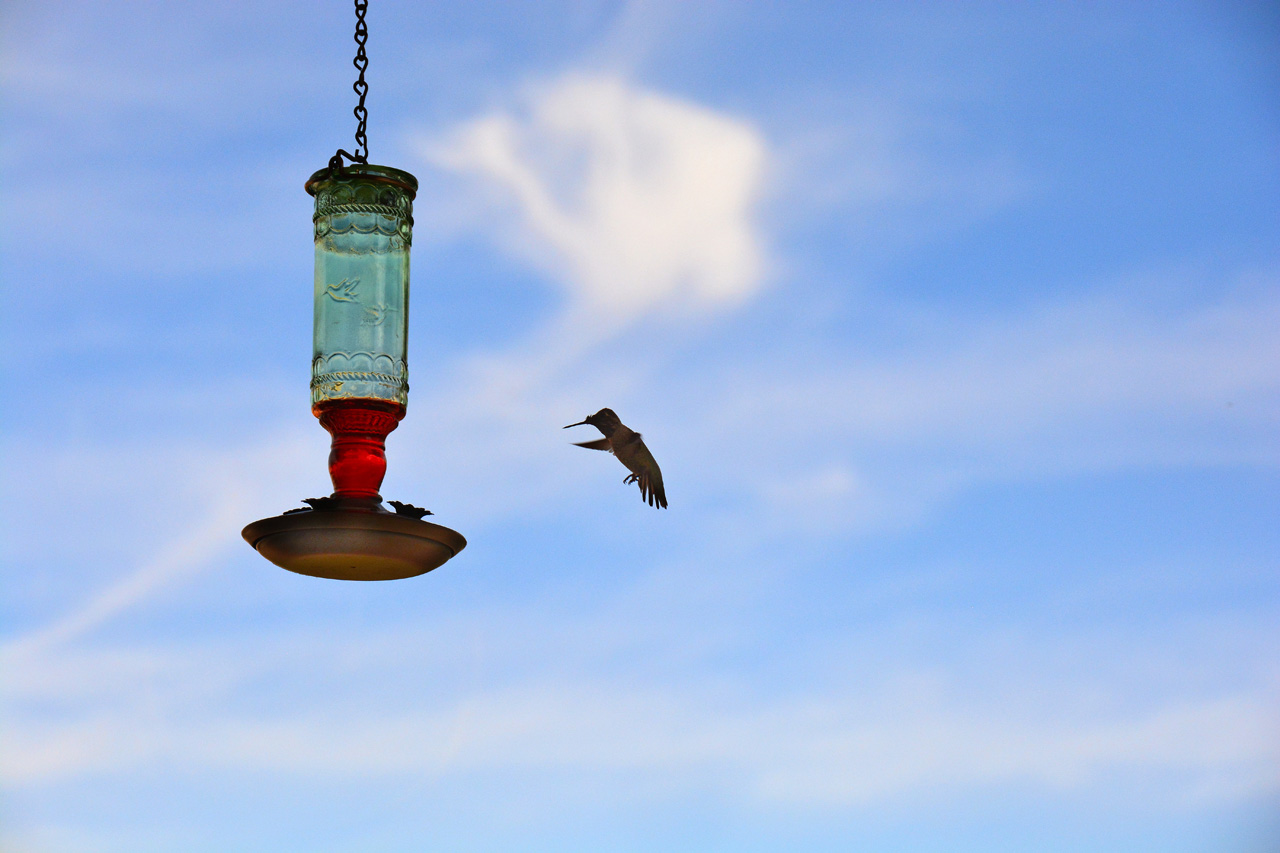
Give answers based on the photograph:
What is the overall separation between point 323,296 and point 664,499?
7.05ft

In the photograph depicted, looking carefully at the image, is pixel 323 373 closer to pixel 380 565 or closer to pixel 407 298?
pixel 407 298

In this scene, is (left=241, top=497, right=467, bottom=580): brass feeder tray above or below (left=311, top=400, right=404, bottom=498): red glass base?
below

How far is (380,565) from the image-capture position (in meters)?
5.36

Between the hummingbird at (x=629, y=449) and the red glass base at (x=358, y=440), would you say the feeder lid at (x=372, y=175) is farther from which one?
the hummingbird at (x=629, y=449)

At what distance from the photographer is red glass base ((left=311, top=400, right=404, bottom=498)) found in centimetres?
562

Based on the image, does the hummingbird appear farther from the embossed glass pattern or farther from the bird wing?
the embossed glass pattern

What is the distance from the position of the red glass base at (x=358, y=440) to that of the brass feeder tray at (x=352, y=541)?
6.6 inches

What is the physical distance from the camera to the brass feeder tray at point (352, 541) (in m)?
5.24

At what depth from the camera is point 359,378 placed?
5723 millimetres

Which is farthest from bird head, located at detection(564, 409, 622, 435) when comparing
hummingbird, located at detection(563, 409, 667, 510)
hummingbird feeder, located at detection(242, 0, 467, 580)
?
hummingbird feeder, located at detection(242, 0, 467, 580)

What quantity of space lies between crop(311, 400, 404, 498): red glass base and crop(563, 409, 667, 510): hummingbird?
1.57 meters

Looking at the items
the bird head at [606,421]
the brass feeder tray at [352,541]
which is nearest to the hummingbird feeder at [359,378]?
the brass feeder tray at [352,541]

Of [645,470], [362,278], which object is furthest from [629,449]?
[362,278]

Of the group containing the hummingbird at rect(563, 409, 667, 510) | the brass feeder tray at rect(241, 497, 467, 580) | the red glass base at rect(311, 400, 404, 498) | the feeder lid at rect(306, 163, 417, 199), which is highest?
the feeder lid at rect(306, 163, 417, 199)
